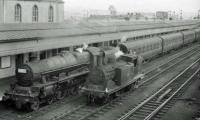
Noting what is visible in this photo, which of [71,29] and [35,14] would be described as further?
[35,14]

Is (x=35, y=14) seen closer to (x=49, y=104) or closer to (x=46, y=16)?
(x=46, y=16)

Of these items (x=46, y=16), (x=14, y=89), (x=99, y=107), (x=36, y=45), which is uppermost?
(x=46, y=16)

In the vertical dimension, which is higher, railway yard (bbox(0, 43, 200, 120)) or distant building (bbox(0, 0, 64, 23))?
distant building (bbox(0, 0, 64, 23))

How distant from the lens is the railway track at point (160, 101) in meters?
15.2

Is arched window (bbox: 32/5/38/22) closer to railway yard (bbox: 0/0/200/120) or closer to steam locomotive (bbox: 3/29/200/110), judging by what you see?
railway yard (bbox: 0/0/200/120)

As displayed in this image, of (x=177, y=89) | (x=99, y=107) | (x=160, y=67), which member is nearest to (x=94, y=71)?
(x=99, y=107)

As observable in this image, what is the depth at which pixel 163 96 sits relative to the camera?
1859cm

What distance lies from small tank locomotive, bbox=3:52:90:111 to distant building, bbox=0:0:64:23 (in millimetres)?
13381

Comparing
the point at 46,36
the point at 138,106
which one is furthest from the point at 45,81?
the point at 138,106

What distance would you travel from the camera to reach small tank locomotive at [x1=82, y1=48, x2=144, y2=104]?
53.9 ft

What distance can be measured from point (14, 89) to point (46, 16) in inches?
824

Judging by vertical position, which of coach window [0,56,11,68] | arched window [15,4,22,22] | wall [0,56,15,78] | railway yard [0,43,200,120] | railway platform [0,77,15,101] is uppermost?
arched window [15,4,22,22]

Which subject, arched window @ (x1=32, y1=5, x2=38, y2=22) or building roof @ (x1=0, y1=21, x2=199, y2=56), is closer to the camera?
building roof @ (x1=0, y1=21, x2=199, y2=56)

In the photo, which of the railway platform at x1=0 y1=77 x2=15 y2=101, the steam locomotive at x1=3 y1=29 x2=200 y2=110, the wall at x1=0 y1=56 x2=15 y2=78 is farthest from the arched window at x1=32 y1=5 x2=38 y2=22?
the railway platform at x1=0 y1=77 x2=15 y2=101
